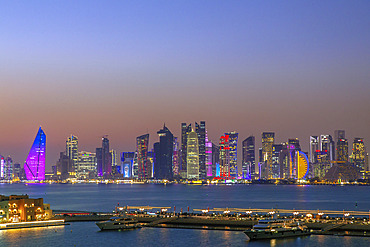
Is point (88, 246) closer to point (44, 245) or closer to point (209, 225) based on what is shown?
point (44, 245)

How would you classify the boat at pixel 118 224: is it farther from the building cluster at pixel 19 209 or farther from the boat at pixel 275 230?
the boat at pixel 275 230

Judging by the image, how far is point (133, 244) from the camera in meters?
70.1

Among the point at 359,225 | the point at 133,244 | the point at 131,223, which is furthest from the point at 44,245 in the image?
the point at 359,225

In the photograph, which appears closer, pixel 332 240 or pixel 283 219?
pixel 332 240

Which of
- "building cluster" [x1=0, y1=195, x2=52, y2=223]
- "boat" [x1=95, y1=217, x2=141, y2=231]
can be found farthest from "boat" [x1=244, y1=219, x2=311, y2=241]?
"building cluster" [x1=0, y1=195, x2=52, y2=223]

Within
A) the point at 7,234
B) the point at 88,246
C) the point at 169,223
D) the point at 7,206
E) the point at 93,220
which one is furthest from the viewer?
the point at 93,220

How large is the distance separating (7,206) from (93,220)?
1736 cm

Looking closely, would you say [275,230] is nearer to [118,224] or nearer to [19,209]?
[118,224]

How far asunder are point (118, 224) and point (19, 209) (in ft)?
52.5

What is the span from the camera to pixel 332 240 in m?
69.9

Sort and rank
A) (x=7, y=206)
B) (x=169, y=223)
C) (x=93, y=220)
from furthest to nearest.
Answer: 1. (x=93, y=220)
2. (x=169, y=223)
3. (x=7, y=206)

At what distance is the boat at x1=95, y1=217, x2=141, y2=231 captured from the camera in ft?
271

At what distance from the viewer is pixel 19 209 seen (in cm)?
8281

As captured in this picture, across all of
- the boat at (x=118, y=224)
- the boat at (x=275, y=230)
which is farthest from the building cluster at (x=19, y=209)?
the boat at (x=275, y=230)
